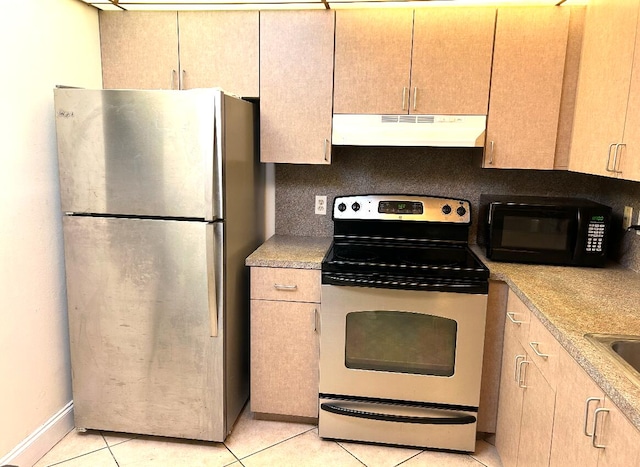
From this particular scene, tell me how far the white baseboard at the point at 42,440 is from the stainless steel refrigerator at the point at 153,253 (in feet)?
0.27

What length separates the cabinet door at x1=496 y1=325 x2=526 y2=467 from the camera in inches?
75.0

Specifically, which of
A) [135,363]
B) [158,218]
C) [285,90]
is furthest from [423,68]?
[135,363]

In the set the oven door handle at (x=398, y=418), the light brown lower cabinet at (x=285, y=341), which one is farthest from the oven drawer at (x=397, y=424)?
the light brown lower cabinet at (x=285, y=341)

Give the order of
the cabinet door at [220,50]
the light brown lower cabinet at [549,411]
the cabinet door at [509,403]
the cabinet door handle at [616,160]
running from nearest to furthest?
the light brown lower cabinet at [549,411]
the cabinet door handle at [616,160]
the cabinet door at [509,403]
the cabinet door at [220,50]

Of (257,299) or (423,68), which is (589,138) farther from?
(257,299)

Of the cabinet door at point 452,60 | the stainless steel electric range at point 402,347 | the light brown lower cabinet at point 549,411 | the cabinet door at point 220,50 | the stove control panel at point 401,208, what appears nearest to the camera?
the light brown lower cabinet at point 549,411

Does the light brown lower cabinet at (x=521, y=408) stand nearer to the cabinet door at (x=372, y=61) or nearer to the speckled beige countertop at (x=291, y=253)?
the speckled beige countertop at (x=291, y=253)

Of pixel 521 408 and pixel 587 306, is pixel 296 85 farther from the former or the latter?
pixel 521 408

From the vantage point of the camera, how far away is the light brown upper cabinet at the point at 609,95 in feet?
5.59

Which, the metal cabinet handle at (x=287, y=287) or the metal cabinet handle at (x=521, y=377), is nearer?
the metal cabinet handle at (x=521, y=377)

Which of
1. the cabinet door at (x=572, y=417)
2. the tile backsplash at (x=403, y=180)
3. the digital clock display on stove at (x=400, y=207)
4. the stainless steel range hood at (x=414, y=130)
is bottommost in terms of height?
the cabinet door at (x=572, y=417)

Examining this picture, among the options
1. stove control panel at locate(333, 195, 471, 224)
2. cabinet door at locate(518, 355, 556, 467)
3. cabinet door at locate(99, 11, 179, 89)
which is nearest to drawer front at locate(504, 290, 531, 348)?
cabinet door at locate(518, 355, 556, 467)

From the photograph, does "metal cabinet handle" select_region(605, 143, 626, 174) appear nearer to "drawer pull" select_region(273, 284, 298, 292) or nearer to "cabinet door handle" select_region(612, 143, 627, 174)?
"cabinet door handle" select_region(612, 143, 627, 174)

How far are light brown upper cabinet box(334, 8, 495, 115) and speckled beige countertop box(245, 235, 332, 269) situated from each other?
72cm
